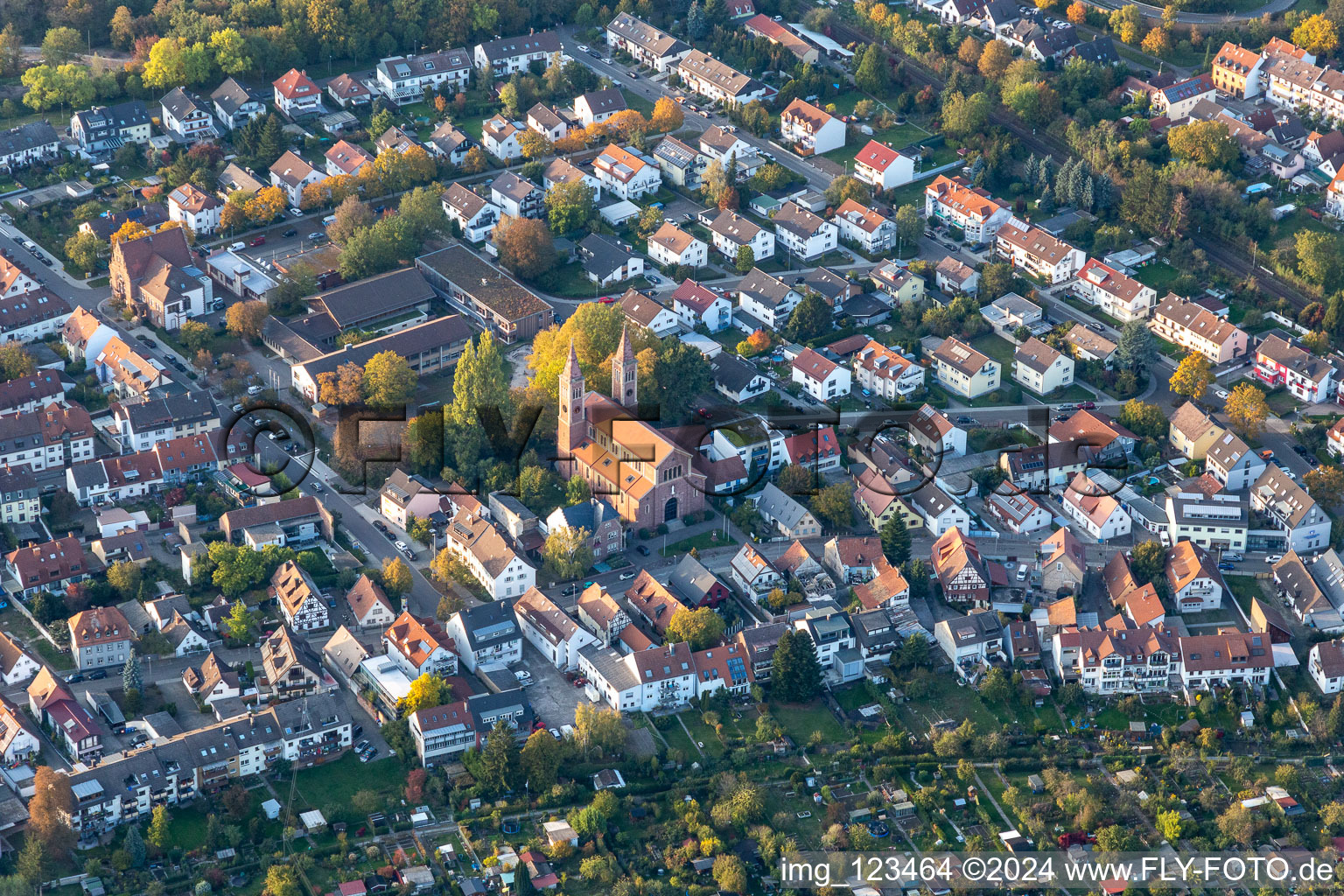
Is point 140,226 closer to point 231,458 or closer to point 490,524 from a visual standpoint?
point 231,458

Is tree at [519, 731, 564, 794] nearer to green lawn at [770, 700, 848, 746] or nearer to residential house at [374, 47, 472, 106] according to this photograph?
green lawn at [770, 700, 848, 746]

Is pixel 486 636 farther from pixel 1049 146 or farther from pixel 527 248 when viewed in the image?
pixel 1049 146

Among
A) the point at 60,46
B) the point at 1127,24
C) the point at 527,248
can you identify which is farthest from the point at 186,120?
the point at 1127,24

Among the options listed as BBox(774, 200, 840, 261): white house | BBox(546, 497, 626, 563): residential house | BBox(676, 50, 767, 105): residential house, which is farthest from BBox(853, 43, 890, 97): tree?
BBox(546, 497, 626, 563): residential house

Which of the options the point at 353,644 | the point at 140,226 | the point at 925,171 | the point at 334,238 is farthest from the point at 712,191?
the point at 353,644

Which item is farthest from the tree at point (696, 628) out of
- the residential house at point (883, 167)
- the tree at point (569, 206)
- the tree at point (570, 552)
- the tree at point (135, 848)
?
the residential house at point (883, 167)
